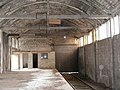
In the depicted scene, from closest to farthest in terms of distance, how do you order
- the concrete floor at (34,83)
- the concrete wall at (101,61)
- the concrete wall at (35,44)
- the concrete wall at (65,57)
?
1. the concrete floor at (34,83)
2. the concrete wall at (101,61)
3. the concrete wall at (35,44)
4. the concrete wall at (65,57)

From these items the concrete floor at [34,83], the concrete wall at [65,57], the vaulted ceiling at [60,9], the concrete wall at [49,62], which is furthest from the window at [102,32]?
the concrete wall at [49,62]

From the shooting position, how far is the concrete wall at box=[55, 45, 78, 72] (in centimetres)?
2492

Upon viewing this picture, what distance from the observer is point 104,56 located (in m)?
13.9

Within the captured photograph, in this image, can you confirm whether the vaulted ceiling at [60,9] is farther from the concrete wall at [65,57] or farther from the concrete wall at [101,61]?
the concrete wall at [65,57]

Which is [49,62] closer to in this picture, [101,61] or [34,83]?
[101,61]

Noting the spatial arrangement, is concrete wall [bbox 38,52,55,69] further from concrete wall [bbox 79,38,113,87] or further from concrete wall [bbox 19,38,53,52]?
concrete wall [bbox 79,38,113,87]

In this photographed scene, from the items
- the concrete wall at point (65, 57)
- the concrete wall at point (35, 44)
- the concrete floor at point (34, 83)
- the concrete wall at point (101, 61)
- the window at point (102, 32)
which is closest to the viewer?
the concrete floor at point (34, 83)

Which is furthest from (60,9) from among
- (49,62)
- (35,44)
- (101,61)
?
(49,62)

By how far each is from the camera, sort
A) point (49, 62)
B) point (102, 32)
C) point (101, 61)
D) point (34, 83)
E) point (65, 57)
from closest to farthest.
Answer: point (34, 83) < point (102, 32) < point (101, 61) < point (49, 62) < point (65, 57)

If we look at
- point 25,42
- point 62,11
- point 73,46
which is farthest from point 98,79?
point 25,42

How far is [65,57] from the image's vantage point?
24984 mm

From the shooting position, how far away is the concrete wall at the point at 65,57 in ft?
81.8

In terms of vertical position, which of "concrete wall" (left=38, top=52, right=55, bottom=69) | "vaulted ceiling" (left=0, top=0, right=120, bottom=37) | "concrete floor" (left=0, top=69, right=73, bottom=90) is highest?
"vaulted ceiling" (left=0, top=0, right=120, bottom=37)

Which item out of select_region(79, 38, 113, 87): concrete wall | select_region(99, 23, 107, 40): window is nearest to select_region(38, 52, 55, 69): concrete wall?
select_region(79, 38, 113, 87): concrete wall
